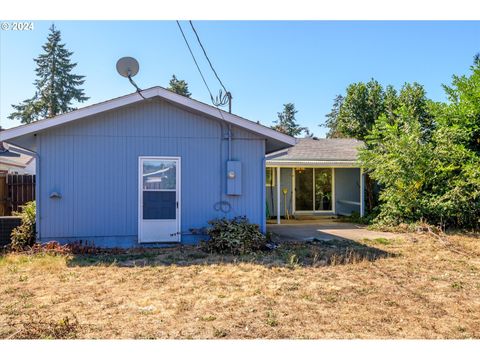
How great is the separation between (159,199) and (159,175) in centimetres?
52

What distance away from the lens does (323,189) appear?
15117 millimetres

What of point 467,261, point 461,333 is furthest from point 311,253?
point 461,333

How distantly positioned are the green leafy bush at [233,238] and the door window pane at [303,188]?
702 centimetres

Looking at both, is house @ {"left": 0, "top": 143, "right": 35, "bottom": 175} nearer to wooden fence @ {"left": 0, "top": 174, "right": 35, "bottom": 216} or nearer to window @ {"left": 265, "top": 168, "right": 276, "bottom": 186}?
wooden fence @ {"left": 0, "top": 174, "right": 35, "bottom": 216}

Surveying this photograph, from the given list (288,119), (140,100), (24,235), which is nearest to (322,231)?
(140,100)

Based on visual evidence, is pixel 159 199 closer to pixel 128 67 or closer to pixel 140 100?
pixel 140 100

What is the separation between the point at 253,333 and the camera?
11.9 ft

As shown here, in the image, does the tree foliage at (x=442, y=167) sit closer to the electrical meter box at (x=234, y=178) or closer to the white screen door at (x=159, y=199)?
the electrical meter box at (x=234, y=178)

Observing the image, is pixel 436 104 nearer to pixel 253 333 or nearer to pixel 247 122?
pixel 247 122

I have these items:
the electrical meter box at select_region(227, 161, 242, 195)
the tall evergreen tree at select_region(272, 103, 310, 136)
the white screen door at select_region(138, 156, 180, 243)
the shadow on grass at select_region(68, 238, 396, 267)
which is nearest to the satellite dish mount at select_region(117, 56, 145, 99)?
the white screen door at select_region(138, 156, 180, 243)

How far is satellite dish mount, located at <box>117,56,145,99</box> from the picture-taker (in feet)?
22.2

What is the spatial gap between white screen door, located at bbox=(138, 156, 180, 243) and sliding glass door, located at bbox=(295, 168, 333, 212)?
7.56m

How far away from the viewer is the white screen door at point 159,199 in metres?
8.16

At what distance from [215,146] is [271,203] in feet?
21.3
